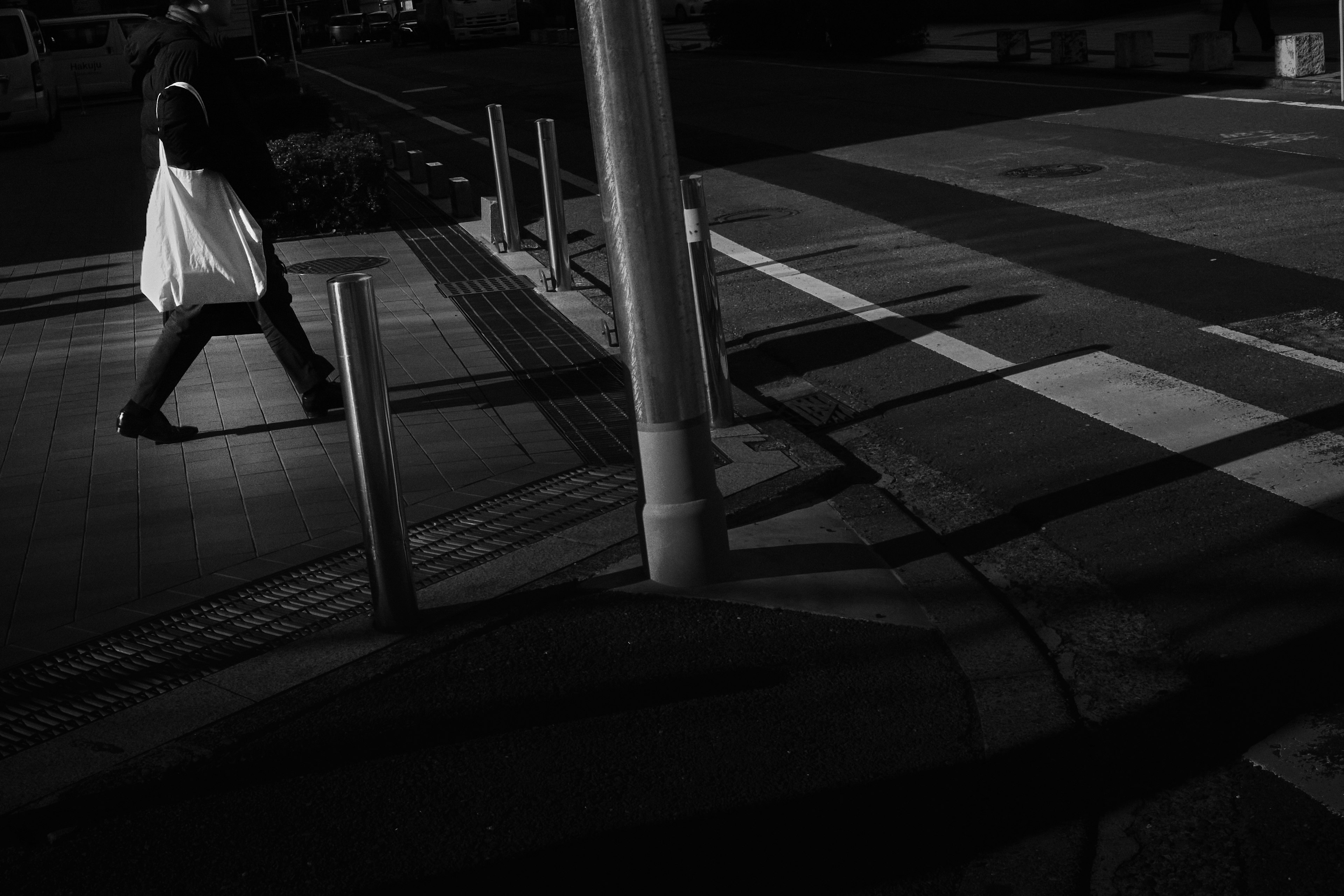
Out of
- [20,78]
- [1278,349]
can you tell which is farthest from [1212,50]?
[20,78]

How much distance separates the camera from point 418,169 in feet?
56.6

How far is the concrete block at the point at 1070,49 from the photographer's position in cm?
2464

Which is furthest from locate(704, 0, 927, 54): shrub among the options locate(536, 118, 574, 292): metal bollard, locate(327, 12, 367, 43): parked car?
locate(327, 12, 367, 43): parked car

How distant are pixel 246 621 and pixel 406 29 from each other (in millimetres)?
66648

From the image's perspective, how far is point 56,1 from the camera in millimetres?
58875

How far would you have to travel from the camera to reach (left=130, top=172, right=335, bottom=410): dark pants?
279 inches

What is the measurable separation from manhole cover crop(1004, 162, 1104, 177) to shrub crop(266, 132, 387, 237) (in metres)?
5.81

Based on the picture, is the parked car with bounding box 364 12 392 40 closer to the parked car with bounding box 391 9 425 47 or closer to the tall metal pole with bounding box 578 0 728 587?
the parked car with bounding box 391 9 425 47

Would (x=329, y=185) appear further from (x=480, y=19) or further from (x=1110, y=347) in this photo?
(x=480, y=19)

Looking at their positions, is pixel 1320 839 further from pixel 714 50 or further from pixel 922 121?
pixel 714 50

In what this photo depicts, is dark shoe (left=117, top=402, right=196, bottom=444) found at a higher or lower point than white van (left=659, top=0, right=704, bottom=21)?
lower

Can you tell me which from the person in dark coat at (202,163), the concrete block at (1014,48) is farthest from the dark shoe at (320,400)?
the concrete block at (1014,48)

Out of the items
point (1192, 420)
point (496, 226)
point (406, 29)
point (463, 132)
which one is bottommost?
point (1192, 420)

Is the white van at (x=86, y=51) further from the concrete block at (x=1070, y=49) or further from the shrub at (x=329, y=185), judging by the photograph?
the shrub at (x=329, y=185)
